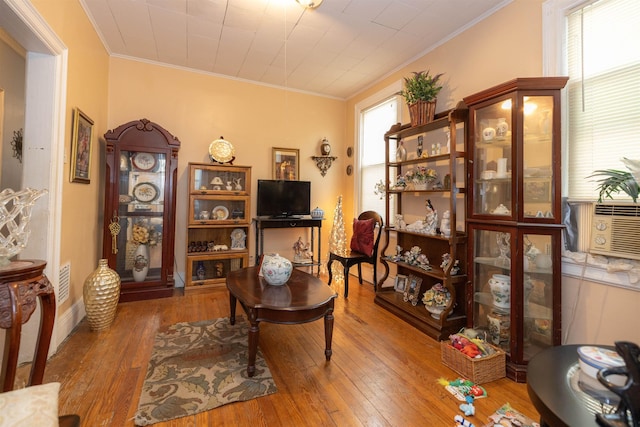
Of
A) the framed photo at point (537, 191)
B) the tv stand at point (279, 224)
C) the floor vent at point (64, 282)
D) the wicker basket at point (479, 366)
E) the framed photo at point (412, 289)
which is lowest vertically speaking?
the wicker basket at point (479, 366)

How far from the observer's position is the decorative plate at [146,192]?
3543 mm

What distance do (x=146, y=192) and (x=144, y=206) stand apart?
0.18 metres

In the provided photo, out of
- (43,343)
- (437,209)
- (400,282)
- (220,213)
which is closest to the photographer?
(43,343)

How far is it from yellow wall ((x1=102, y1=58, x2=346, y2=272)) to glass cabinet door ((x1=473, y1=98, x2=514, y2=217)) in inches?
109

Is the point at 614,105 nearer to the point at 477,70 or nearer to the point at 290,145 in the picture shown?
the point at 477,70

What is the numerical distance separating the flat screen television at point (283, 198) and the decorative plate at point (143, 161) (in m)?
1.38

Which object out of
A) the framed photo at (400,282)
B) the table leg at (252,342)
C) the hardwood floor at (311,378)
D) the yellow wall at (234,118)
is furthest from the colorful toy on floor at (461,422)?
the yellow wall at (234,118)

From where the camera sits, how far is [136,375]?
1.97 meters

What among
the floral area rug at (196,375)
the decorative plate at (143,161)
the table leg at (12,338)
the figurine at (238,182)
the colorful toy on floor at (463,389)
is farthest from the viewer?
the figurine at (238,182)

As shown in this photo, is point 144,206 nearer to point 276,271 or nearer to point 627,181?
point 276,271

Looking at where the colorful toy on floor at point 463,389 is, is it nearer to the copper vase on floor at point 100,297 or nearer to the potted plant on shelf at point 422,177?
the potted plant on shelf at point 422,177

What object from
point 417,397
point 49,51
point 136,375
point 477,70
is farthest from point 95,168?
point 477,70

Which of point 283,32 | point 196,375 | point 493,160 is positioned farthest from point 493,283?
point 283,32

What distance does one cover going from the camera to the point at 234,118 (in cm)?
429
